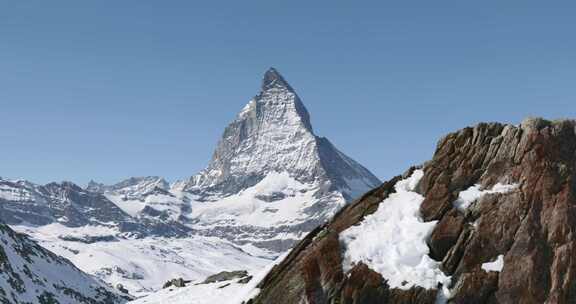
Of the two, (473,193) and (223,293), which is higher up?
(473,193)

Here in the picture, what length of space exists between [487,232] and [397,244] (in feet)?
14.4

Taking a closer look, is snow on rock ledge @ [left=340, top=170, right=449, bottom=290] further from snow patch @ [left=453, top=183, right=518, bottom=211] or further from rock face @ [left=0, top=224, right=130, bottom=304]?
rock face @ [left=0, top=224, right=130, bottom=304]

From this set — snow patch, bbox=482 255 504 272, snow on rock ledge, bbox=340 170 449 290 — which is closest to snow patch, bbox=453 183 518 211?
snow on rock ledge, bbox=340 170 449 290

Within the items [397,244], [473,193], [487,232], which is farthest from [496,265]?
[397,244]

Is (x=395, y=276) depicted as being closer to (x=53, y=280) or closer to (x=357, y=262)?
(x=357, y=262)

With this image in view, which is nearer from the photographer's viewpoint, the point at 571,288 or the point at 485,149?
the point at 571,288

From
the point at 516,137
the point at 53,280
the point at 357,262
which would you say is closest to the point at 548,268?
Answer: the point at 516,137

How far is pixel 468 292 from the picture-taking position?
27.2 metres

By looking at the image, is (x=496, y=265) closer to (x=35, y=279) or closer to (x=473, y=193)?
(x=473, y=193)

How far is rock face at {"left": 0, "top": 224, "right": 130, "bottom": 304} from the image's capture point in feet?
309

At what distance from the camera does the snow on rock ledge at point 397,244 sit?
27.6m

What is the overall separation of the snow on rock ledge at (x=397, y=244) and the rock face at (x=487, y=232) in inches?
14.9

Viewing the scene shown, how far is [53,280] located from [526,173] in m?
116

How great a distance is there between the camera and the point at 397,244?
28734 mm
